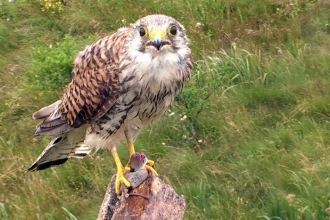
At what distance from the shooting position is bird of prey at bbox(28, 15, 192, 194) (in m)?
3.27

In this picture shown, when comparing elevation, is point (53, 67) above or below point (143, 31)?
below

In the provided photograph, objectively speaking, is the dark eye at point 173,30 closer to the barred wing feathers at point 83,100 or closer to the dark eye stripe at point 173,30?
the dark eye stripe at point 173,30

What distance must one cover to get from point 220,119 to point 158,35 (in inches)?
87.4

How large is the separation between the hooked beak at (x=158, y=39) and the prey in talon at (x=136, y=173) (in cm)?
62

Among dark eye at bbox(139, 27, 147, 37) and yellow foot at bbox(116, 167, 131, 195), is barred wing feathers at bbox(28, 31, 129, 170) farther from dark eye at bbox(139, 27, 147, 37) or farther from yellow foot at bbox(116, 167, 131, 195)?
yellow foot at bbox(116, 167, 131, 195)

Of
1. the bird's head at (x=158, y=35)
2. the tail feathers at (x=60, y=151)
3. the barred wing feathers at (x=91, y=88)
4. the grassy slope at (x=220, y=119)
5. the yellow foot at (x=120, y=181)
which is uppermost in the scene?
the bird's head at (x=158, y=35)

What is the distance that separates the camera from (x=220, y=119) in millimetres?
5293

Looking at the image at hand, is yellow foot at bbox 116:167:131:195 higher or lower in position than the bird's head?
lower

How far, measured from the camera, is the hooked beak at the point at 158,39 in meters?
3.16

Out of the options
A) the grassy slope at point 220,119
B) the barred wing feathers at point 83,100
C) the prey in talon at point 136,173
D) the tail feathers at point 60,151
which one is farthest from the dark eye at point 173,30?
the grassy slope at point 220,119

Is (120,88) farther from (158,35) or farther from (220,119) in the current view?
(220,119)

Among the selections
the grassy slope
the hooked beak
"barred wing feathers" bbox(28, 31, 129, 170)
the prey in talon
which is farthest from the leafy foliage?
the hooked beak

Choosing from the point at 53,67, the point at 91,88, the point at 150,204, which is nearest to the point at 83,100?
the point at 91,88

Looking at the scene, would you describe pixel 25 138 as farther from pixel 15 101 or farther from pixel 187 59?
pixel 187 59
